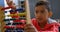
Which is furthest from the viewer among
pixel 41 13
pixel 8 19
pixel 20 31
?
pixel 8 19

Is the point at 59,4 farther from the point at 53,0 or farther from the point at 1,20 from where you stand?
the point at 1,20

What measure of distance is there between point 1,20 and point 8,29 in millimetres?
83

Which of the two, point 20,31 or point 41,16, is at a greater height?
point 41,16

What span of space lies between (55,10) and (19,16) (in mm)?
1196

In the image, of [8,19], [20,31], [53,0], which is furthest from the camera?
[53,0]

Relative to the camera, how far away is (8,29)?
33.9 inches

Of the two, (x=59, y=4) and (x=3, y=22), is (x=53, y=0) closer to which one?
(x=59, y=4)

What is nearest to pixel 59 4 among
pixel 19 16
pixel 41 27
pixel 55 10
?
pixel 55 10

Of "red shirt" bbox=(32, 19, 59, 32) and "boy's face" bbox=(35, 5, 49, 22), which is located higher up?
"boy's face" bbox=(35, 5, 49, 22)

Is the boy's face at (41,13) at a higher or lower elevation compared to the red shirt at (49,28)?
higher

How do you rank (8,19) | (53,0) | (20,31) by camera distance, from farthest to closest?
(53,0) → (8,19) → (20,31)

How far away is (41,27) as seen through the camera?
2.38ft

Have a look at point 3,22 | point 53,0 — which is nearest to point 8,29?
point 3,22

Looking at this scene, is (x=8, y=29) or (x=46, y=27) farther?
(x=8, y=29)
